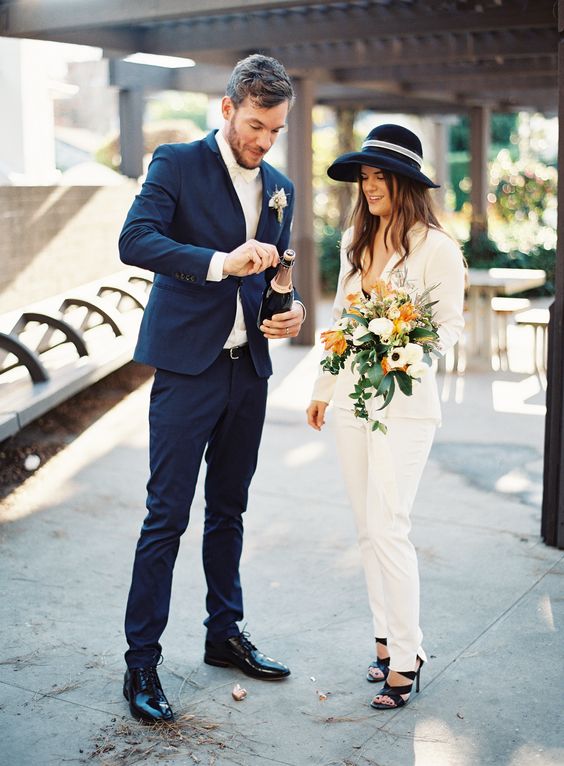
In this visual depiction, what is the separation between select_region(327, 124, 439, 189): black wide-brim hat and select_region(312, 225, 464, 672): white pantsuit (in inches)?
7.6

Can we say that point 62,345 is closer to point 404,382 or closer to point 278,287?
point 278,287

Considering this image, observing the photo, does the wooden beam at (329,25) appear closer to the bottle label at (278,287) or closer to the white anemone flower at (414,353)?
the bottle label at (278,287)

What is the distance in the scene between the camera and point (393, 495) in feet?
10.5

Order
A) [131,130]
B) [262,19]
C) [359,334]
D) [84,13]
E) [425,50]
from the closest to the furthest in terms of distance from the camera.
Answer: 1. [359,334]
2. [84,13]
3. [262,19]
4. [425,50]
5. [131,130]

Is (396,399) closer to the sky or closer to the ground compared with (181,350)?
closer to the ground

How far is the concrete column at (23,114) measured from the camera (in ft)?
36.4

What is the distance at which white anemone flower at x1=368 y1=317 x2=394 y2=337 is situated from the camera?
9.93 ft

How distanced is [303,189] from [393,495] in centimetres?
813

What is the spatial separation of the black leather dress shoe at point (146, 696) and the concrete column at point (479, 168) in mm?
14449

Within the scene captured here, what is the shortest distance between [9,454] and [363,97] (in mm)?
10514

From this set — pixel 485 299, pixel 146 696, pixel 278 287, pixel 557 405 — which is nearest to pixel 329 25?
pixel 485 299

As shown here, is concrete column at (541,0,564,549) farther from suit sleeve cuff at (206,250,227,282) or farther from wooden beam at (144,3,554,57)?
wooden beam at (144,3,554,57)

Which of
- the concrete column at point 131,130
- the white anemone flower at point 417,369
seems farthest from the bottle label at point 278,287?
the concrete column at point 131,130

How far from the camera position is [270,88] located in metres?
3.07
